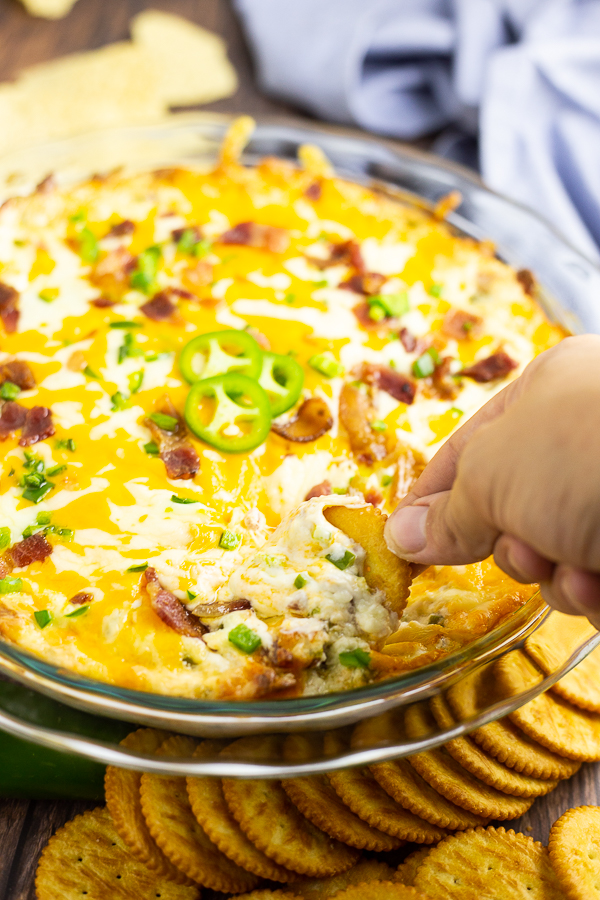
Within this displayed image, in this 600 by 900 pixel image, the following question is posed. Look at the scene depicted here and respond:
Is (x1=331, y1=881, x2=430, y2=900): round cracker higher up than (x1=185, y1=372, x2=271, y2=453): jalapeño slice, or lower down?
lower down

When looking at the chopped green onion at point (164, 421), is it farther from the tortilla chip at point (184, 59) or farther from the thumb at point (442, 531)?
the tortilla chip at point (184, 59)

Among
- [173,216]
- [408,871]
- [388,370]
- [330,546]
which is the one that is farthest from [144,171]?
[408,871]

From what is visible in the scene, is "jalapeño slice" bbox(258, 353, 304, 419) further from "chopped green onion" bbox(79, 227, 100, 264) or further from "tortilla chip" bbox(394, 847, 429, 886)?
"tortilla chip" bbox(394, 847, 429, 886)

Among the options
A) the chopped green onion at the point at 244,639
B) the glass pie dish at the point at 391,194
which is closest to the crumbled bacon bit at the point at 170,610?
the chopped green onion at the point at 244,639

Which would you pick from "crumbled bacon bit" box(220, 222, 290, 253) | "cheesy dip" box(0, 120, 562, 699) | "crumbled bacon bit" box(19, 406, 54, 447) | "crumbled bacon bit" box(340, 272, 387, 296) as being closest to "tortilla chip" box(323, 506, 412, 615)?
"cheesy dip" box(0, 120, 562, 699)

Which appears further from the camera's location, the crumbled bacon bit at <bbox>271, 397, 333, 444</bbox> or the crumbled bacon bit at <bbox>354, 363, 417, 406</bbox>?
the crumbled bacon bit at <bbox>354, 363, 417, 406</bbox>

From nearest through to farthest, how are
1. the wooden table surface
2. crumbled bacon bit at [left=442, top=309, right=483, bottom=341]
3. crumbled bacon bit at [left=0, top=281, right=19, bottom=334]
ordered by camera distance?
crumbled bacon bit at [left=0, top=281, right=19, bottom=334]
crumbled bacon bit at [left=442, top=309, right=483, bottom=341]
the wooden table surface

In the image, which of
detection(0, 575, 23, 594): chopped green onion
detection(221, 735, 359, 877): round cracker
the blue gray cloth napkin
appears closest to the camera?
detection(221, 735, 359, 877): round cracker
